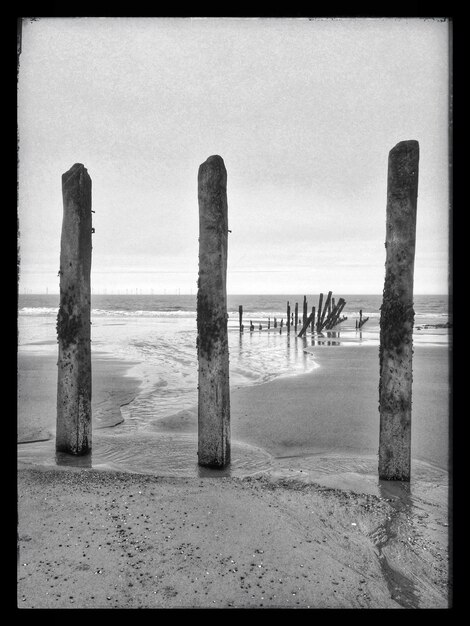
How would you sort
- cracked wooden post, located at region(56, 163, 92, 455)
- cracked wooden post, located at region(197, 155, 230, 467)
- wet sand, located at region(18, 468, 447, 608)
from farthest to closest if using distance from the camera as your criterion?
cracked wooden post, located at region(56, 163, 92, 455) < cracked wooden post, located at region(197, 155, 230, 467) < wet sand, located at region(18, 468, 447, 608)

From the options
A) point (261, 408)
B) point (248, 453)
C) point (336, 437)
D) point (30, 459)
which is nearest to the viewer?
point (30, 459)

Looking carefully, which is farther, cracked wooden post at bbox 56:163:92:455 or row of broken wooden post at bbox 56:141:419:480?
cracked wooden post at bbox 56:163:92:455

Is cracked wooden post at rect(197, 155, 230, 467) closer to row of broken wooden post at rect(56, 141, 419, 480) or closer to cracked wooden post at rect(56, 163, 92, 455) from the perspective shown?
row of broken wooden post at rect(56, 141, 419, 480)

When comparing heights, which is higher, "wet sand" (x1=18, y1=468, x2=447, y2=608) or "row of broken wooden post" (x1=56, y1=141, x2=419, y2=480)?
"row of broken wooden post" (x1=56, y1=141, x2=419, y2=480)

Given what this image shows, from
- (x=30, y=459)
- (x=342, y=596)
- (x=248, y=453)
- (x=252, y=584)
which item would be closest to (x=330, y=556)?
(x=342, y=596)

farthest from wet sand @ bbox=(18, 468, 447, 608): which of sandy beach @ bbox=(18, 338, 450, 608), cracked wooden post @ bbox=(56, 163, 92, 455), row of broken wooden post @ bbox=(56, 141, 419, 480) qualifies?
cracked wooden post @ bbox=(56, 163, 92, 455)

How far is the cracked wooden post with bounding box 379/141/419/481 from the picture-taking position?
4.51 meters

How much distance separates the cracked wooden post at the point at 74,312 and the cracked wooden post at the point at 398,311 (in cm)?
325

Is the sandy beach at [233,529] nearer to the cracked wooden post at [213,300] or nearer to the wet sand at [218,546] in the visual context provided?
the wet sand at [218,546]

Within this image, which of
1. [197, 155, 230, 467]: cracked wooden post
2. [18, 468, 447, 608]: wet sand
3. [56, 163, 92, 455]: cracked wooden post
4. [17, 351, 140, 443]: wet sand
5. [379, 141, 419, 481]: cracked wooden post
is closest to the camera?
[18, 468, 447, 608]: wet sand

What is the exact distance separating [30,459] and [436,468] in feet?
15.0
